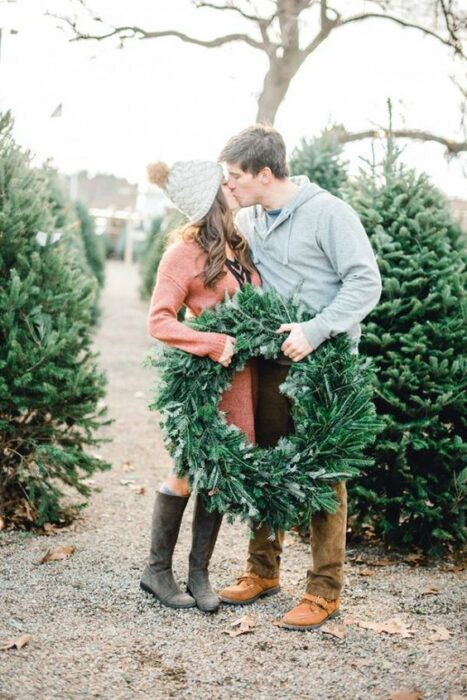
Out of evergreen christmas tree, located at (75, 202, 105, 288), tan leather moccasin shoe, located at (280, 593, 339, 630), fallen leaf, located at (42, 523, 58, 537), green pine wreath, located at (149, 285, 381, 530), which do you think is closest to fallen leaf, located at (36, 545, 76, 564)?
fallen leaf, located at (42, 523, 58, 537)

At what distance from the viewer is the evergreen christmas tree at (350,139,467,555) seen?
4395 mm

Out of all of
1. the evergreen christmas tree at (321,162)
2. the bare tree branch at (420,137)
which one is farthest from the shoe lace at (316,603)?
the bare tree branch at (420,137)

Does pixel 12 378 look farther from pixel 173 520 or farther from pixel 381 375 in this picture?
pixel 381 375

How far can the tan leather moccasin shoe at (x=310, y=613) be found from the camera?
368cm

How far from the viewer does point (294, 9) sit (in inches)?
404

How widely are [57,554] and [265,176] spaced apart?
2.38 meters

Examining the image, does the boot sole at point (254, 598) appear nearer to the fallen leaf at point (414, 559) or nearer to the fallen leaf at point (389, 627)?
the fallen leaf at point (389, 627)

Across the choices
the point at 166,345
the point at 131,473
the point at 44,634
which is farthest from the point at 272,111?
the point at 44,634

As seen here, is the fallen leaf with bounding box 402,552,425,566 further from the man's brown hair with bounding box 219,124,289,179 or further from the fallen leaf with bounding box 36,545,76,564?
the man's brown hair with bounding box 219,124,289,179

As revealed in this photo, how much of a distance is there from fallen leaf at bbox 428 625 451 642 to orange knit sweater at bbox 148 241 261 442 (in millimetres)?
1208

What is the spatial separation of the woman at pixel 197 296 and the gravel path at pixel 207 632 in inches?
7.9

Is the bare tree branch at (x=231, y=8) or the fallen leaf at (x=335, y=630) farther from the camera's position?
the bare tree branch at (x=231, y=8)

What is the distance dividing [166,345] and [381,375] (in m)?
1.36

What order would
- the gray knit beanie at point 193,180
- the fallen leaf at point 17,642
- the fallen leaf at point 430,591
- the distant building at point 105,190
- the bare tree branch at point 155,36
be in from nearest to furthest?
the fallen leaf at point 17,642, the gray knit beanie at point 193,180, the fallen leaf at point 430,591, the bare tree branch at point 155,36, the distant building at point 105,190
